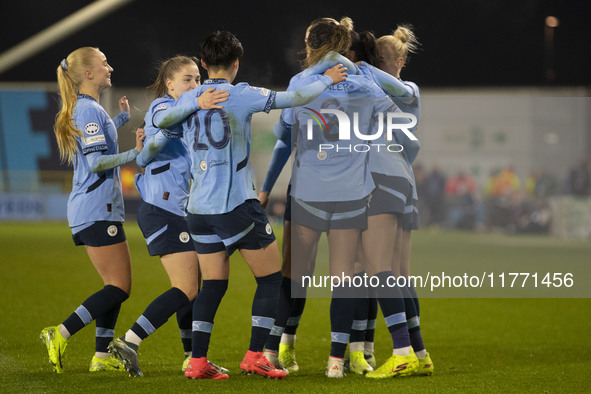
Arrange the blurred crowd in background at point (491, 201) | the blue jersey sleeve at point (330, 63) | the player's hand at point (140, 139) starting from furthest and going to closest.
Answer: the blurred crowd in background at point (491, 201) < the player's hand at point (140, 139) < the blue jersey sleeve at point (330, 63)

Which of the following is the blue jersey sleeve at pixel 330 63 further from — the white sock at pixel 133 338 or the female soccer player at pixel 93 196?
the white sock at pixel 133 338

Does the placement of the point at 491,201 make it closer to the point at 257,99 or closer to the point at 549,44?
the point at 549,44

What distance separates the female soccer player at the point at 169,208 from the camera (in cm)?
395

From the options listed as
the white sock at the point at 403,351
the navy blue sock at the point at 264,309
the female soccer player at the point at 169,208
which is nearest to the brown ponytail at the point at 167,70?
the female soccer player at the point at 169,208

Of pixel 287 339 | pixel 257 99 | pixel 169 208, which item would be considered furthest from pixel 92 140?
pixel 287 339

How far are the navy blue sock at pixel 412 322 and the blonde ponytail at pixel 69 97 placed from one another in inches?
74.3

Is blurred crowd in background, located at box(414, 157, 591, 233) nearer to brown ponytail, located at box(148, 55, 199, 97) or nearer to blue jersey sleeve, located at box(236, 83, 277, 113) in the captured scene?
brown ponytail, located at box(148, 55, 199, 97)

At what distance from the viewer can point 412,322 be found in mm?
4211

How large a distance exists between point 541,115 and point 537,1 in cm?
1063

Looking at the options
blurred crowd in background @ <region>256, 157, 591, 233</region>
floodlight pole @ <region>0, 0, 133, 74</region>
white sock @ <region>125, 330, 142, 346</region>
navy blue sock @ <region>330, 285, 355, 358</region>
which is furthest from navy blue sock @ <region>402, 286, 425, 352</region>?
blurred crowd in background @ <region>256, 157, 591, 233</region>

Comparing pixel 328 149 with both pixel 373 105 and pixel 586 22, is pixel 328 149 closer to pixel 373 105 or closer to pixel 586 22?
pixel 373 105

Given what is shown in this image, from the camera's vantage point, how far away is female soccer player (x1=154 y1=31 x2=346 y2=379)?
3719 mm

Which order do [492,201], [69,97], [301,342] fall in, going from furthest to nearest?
[492,201] < [301,342] < [69,97]

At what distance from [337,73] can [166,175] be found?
1.03 metres
